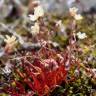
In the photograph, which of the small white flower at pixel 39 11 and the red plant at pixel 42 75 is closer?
the red plant at pixel 42 75

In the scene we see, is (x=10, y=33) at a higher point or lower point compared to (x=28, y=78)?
higher

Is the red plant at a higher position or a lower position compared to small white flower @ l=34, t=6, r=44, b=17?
lower

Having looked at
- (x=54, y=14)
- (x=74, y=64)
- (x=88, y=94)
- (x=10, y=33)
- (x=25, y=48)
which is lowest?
(x=88, y=94)

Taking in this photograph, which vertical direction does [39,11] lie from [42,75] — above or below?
above

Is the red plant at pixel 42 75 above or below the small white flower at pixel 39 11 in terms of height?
below

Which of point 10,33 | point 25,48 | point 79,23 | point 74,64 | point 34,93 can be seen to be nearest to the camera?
point 34,93

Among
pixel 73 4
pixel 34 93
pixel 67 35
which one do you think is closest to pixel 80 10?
pixel 73 4

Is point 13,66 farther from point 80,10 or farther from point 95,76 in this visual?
point 80,10

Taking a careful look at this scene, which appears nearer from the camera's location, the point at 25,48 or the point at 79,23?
the point at 25,48

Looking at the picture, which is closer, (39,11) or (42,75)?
(42,75)

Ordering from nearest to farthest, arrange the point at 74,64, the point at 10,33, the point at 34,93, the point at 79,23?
the point at 34,93, the point at 74,64, the point at 10,33, the point at 79,23

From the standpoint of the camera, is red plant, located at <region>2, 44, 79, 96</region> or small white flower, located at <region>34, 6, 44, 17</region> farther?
small white flower, located at <region>34, 6, 44, 17</region>
